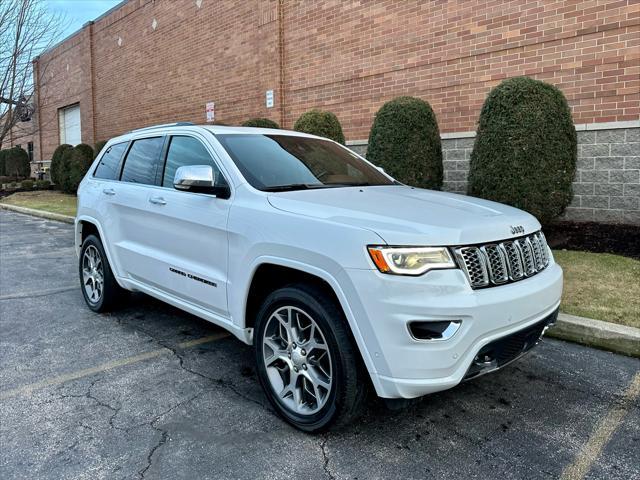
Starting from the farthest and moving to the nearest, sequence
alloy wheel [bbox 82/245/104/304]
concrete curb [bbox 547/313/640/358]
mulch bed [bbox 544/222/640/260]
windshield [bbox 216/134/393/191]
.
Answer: mulch bed [bbox 544/222/640/260] → alloy wheel [bbox 82/245/104/304] → concrete curb [bbox 547/313/640/358] → windshield [bbox 216/134/393/191]

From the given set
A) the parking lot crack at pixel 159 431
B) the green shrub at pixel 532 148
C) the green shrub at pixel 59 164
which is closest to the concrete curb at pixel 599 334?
the green shrub at pixel 532 148

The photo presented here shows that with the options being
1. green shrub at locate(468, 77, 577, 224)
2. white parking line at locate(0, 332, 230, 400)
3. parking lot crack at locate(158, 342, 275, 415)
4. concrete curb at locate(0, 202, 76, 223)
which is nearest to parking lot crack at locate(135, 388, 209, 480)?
parking lot crack at locate(158, 342, 275, 415)

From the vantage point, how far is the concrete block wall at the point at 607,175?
24.5 feet

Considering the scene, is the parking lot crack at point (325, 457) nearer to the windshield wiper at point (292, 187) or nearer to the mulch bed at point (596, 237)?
the windshield wiper at point (292, 187)

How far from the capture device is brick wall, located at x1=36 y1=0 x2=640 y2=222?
25.3 feet

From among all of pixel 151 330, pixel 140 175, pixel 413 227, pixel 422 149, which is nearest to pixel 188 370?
pixel 151 330

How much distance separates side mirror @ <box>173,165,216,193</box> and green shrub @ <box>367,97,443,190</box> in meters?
4.84

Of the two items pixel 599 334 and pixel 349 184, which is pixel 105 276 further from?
pixel 599 334

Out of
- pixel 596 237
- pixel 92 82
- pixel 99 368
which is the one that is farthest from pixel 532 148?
pixel 92 82

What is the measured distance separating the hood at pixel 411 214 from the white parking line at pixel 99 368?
1.84 metres

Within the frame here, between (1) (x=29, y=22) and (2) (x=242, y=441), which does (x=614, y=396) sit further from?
(1) (x=29, y=22)

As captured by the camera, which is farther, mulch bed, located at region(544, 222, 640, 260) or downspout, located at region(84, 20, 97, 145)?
downspout, located at region(84, 20, 97, 145)

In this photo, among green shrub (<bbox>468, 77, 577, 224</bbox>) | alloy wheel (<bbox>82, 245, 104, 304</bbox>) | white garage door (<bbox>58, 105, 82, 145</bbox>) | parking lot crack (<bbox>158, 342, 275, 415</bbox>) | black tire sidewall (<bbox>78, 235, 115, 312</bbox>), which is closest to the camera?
parking lot crack (<bbox>158, 342, 275, 415</bbox>)

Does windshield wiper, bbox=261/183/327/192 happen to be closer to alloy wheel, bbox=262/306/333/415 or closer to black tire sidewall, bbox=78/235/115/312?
alloy wheel, bbox=262/306/333/415
